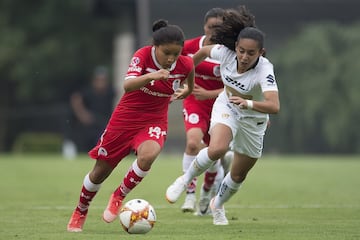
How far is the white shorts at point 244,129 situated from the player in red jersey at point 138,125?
55 cm

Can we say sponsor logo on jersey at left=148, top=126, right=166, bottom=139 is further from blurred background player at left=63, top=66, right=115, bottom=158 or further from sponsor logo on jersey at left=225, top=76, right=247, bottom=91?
blurred background player at left=63, top=66, right=115, bottom=158

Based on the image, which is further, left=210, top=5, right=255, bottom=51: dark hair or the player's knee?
the player's knee

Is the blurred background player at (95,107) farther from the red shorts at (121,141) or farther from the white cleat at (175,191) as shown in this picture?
the red shorts at (121,141)

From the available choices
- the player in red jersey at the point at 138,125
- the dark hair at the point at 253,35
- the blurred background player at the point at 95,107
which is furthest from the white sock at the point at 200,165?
the blurred background player at the point at 95,107

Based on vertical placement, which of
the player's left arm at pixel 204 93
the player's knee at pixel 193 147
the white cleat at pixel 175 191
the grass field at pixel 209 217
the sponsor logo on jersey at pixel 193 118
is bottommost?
the grass field at pixel 209 217

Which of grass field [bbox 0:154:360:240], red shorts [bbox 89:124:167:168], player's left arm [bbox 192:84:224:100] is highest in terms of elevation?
red shorts [bbox 89:124:167:168]

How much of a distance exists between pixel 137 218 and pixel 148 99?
126 cm

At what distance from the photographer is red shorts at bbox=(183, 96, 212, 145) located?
11000 mm

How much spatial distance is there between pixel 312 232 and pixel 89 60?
30.4 m

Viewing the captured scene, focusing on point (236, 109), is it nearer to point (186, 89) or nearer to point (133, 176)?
point (186, 89)

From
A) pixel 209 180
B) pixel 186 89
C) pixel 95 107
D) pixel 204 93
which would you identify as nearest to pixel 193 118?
pixel 204 93

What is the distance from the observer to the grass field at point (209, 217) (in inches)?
341

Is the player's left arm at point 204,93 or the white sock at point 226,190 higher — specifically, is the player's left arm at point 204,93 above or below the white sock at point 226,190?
above

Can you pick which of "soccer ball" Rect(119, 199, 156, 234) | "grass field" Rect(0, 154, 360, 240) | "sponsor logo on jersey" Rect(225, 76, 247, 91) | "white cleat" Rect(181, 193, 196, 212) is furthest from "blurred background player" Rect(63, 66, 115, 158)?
"soccer ball" Rect(119, 199, 156, 234)
